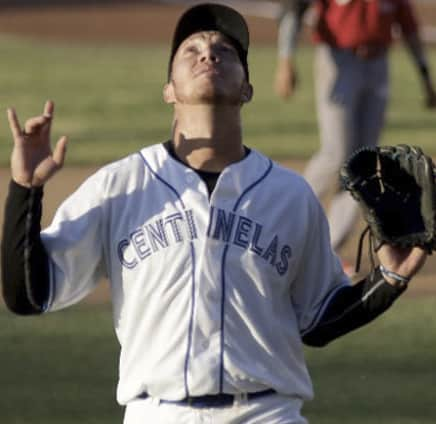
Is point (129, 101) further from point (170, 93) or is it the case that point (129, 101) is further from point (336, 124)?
point (170, 93)

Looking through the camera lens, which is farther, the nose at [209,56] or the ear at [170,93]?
the ear at [170,93]

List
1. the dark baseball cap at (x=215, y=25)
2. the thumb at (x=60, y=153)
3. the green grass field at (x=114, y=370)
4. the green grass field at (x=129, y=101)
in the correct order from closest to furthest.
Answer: the thumb at (x=60, y=153) → the dark baseball cap at (x=215, y=25) → the green grass field at (x=114, y=370) → the green grass field at (x=129, y=101)

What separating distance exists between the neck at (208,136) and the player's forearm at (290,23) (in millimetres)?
5287

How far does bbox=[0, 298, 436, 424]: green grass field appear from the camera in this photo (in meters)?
6.95

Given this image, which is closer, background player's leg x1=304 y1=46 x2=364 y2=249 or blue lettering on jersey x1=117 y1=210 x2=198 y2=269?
blue lettering on jersey x1=117 y1=210 x2=198 y2=269

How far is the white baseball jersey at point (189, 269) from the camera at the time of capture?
14.1 ft

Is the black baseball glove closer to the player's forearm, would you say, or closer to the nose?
the nose

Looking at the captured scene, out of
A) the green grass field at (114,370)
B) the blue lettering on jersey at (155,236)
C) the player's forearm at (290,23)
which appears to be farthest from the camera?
the player's forearm at (290,23)

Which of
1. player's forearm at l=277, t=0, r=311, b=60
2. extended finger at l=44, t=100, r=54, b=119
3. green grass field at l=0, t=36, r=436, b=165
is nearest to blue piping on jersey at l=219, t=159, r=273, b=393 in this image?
extended finger at l=44, t=100, r=54, b=119

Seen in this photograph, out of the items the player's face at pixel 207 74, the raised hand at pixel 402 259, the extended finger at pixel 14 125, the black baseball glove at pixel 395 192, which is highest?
the player's face at pixel 207 74

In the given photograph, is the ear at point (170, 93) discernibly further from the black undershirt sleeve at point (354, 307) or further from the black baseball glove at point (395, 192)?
the black undershirt sleeve at point (354, 307)

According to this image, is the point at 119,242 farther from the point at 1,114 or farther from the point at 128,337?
the point at 1,114

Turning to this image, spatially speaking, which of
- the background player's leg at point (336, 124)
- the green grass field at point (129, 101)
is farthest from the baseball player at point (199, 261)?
the green grass field at point (129, 101)

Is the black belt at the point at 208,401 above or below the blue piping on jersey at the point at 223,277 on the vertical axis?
below
